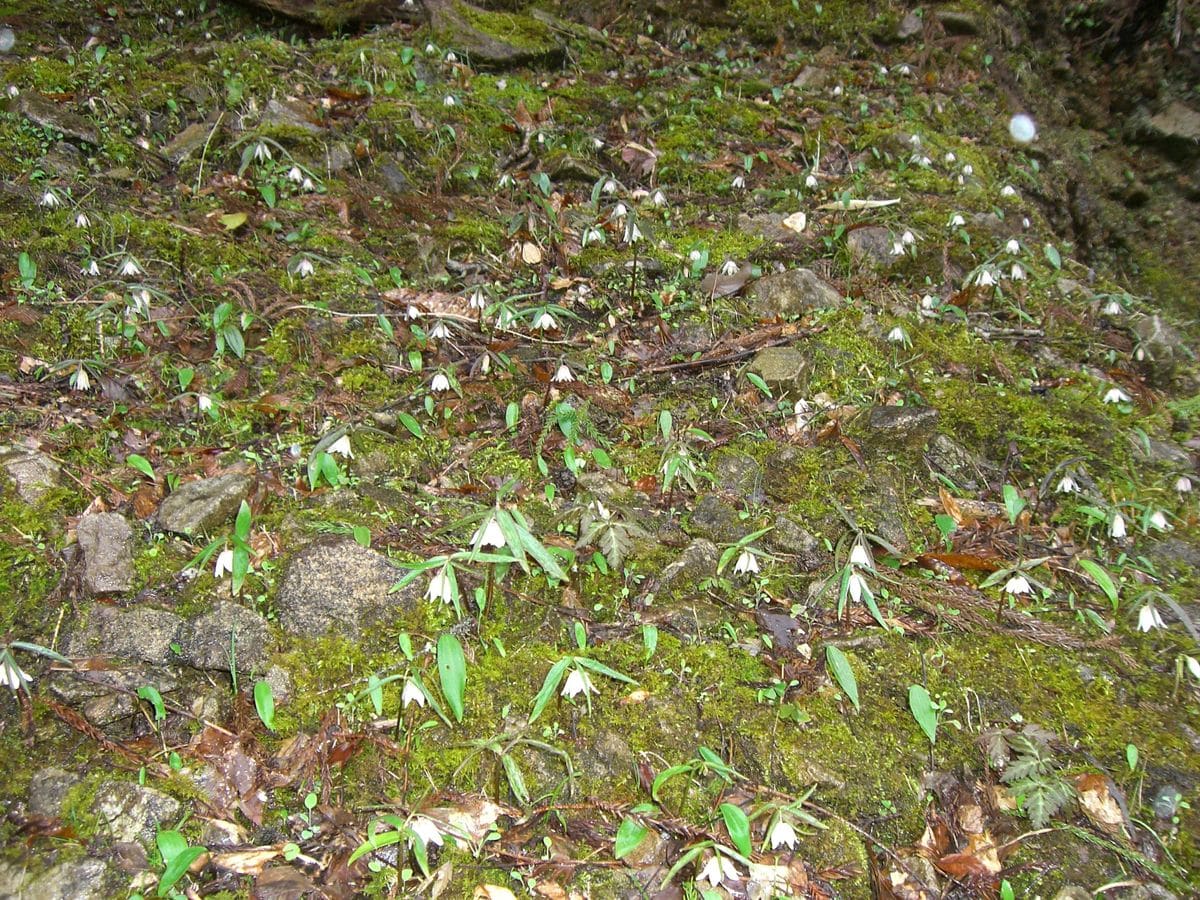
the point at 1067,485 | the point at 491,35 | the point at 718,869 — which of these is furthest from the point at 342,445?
the point at 491,35

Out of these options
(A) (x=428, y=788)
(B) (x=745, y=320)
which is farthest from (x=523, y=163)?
(A) (x=428, y=788)

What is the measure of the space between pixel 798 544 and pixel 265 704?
2154 millimetres

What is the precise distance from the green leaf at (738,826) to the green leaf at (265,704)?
1493 mm

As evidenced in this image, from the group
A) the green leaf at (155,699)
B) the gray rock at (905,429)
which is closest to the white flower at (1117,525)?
the gray rock at (905,429)

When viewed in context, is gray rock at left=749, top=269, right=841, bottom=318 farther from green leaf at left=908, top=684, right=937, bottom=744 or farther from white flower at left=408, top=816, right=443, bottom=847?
white flower at left=408, top=816, right=443, bottom=847

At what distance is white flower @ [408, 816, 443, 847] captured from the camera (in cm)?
209

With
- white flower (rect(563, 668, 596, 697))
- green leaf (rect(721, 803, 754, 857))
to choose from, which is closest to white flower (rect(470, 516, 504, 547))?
white flower (rect(563, 668, 596, 697))

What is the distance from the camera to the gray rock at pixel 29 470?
2.81 meters

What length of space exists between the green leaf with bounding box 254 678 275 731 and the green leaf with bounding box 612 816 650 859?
1196mm

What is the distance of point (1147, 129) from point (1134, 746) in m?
5.70

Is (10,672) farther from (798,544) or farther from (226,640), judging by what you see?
(798,544)

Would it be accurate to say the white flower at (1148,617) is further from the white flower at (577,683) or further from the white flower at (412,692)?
the white flower at (412,692)

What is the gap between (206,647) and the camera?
253cm

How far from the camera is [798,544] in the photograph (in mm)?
3111
